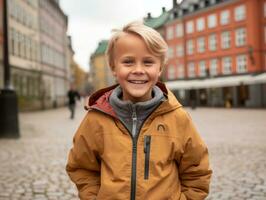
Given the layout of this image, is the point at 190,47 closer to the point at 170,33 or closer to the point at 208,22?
the point at 170,33

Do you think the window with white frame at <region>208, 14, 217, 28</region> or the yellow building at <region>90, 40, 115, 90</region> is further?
the window with white frame at <region>208, 14, 217, 28</region>

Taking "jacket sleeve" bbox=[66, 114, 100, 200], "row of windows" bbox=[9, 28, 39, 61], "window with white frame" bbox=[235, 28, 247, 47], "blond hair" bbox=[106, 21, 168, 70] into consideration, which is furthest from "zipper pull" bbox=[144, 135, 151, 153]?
"window with white frame" bbox=[235, 28, 247, 47]

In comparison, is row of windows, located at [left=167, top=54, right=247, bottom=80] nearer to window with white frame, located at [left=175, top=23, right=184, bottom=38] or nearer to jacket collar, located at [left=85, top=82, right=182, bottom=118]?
window with white frame, located at [left=175, top=23, right=184, bottom=38]

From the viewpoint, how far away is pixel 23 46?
35.8 metres

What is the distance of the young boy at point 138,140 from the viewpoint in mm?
1823

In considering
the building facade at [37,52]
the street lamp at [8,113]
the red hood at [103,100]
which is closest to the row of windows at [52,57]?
the building facade at [37,52]

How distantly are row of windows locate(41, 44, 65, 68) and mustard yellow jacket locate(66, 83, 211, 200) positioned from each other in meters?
40.9

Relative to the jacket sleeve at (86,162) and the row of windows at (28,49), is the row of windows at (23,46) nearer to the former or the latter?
the row of windows at (28,49)

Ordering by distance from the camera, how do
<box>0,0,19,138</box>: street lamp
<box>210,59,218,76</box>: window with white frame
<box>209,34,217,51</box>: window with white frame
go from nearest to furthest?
<box>0,0,19,138</box>: street lamp → <box>209,34,217,51</box>: window with white frame → <box>210,59,218,76</box>: window with white frame

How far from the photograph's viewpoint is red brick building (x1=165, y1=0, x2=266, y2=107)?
37.6 meters

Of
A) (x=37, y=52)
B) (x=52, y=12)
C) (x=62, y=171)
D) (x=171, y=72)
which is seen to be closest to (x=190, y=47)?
(x=171, y=72)

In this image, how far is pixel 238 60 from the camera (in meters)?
40.8

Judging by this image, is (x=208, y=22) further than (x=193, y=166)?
Yes

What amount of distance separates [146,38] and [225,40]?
4172 centimetres
